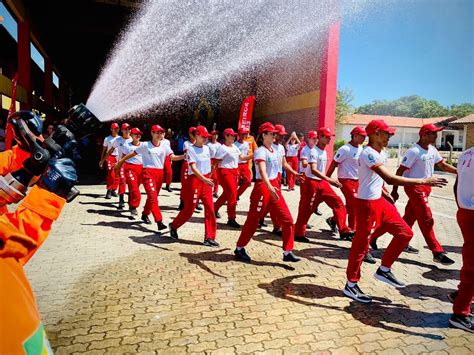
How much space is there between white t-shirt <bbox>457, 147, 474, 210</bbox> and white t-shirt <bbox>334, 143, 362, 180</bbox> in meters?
2.34

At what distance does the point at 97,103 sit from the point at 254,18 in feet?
36.1

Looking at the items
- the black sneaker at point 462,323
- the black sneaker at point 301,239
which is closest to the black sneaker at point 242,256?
the black sneaker at point 301,239

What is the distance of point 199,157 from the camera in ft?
19.6

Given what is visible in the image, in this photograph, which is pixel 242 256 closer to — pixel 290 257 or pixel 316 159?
pixel 290 257

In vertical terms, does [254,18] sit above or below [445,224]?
above

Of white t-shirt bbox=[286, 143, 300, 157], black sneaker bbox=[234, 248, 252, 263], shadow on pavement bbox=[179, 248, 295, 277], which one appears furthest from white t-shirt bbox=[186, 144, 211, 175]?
white t-shirt bbox=[286, 143, 300, 157]

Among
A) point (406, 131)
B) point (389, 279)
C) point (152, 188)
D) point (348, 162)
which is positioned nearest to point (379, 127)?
point (389, 279)

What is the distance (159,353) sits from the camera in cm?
283

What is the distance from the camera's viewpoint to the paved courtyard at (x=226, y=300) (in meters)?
3.02

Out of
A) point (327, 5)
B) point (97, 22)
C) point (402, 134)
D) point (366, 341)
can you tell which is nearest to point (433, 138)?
point (366, 341)

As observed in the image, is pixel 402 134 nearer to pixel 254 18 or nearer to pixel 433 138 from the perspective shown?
pixel 254 18

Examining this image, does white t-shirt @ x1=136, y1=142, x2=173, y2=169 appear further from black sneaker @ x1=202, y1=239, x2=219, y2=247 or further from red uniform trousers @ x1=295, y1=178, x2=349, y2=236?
red uniform trousers @ x1=295, y1=178, x2=349, y2=236

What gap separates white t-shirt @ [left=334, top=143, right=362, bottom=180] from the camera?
5.86 m

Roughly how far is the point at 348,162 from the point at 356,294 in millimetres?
2612
